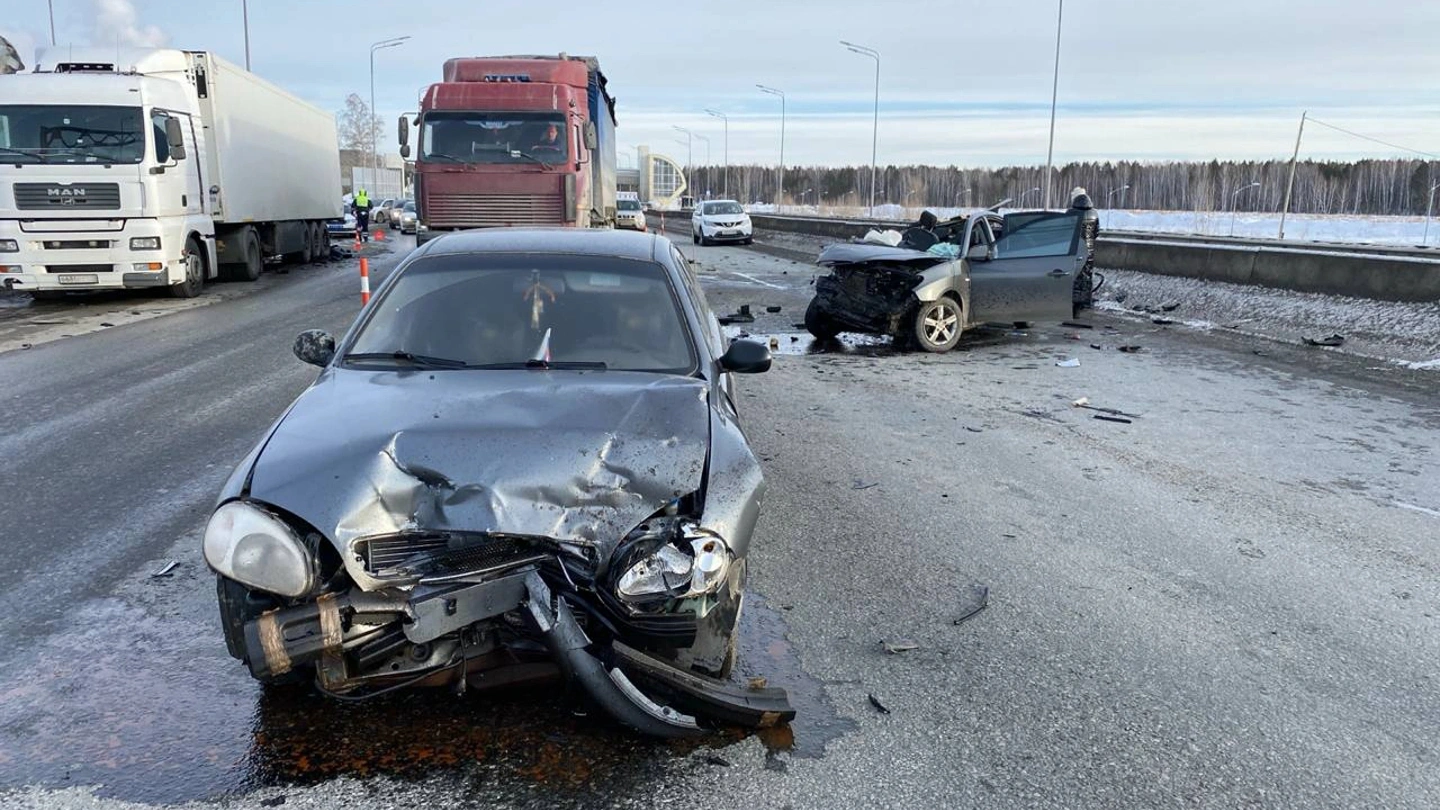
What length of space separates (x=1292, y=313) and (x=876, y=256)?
6.88 meters

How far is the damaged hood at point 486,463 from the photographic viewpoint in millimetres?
3057

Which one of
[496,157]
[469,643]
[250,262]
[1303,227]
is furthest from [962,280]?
[1303,227]

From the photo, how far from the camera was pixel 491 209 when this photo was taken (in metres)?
15.7

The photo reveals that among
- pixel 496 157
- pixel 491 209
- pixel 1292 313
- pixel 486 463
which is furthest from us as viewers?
pixel 496 157

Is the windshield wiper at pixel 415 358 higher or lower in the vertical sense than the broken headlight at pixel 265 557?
higher

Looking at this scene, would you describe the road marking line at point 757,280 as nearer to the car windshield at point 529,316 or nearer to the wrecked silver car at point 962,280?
the wrecked silver car at point 962,280

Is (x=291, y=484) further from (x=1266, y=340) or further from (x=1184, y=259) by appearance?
(x=1184, y=259)

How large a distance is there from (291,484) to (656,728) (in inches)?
53.8

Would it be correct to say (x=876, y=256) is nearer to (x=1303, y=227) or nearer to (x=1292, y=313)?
(x=1292, y=313)

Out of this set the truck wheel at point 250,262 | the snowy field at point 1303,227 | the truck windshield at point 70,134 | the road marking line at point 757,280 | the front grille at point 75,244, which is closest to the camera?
the truck windshield at point 70,134

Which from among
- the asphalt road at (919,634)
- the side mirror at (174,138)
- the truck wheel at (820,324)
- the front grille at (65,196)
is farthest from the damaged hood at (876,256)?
the front grille at (65,196)

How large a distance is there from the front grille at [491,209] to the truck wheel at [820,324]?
4.94 metres

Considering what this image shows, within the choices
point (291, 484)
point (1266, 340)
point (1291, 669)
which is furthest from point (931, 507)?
point (1266, 340)

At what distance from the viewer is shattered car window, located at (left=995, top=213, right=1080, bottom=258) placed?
12.4 metres
